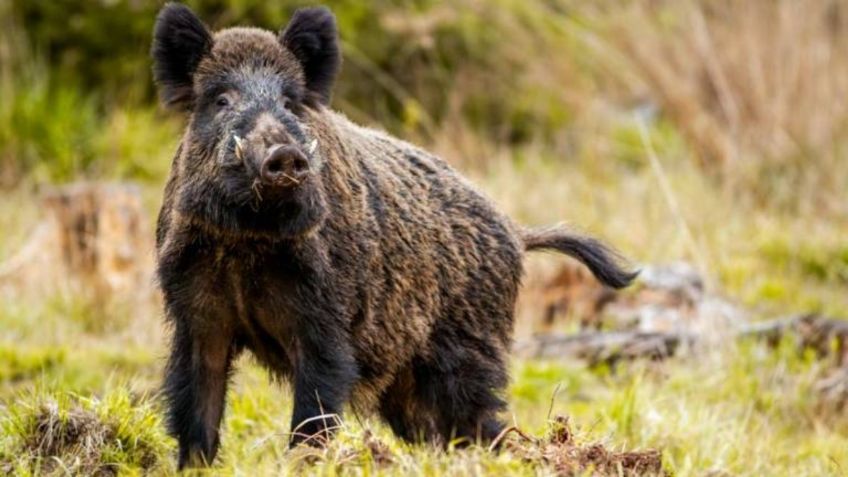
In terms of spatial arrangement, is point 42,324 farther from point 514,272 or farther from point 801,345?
point 801,345

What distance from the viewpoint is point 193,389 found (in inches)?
226

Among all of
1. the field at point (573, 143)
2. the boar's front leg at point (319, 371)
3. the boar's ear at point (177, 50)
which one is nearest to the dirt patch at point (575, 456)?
the boar's front leg at point (319, 371)

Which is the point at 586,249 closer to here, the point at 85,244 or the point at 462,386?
the point at 462,386

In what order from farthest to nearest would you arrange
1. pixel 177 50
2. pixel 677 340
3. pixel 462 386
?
pixel 677 340 → pixel 462 386 → pixel 177 50

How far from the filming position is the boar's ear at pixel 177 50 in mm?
5793

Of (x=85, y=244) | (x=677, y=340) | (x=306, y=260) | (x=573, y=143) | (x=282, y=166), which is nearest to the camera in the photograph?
(x=282, y=166)

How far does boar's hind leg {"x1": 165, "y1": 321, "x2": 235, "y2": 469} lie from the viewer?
5.73m

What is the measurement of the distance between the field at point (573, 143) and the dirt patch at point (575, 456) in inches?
105

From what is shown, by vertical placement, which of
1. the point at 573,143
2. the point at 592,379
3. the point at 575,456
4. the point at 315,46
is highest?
the point at 573,143

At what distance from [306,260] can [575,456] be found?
4.28 ft

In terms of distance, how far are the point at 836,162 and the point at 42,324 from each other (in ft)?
25.0

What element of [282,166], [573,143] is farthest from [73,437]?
[573,143]

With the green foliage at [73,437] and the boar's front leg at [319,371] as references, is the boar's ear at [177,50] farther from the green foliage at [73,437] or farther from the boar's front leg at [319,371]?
the green foliage at [73,437]

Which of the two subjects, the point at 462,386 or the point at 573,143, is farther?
the point at 573,143
